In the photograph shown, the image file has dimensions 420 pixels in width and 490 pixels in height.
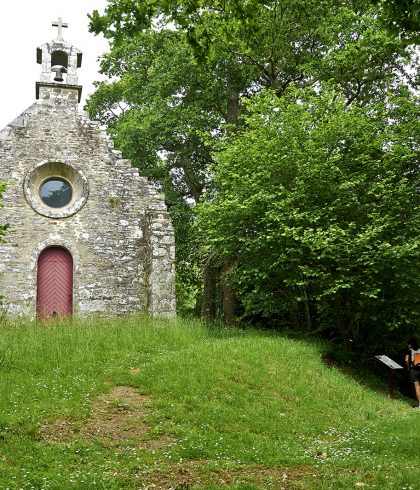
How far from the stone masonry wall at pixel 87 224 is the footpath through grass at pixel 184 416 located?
3517 mm

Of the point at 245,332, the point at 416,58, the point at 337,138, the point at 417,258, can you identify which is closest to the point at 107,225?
the point at 245,332

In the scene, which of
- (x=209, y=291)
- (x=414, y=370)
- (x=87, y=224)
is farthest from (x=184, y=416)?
(x=209, y=291)

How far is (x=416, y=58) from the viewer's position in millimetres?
20922

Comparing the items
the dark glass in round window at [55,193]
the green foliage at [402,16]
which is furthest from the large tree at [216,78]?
the green foliage at [402,16]

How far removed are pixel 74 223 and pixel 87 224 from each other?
1.31ft

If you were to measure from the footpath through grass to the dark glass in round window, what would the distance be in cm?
558

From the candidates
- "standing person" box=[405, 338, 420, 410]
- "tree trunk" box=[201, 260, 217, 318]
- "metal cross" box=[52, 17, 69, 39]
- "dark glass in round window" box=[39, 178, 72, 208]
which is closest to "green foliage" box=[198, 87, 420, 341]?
"standing person" box=[405, 338, 420, 410]

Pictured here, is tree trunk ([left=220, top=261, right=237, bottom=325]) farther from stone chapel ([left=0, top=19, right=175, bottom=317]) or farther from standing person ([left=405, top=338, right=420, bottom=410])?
standing person ([left=405, top=338, right=420, bottom=410])

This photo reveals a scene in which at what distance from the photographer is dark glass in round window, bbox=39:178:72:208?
1811 cm

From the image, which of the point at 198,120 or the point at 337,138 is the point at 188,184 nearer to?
the point at 198,120

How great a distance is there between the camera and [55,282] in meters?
17.6

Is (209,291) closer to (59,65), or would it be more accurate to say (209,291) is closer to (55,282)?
(55,282)

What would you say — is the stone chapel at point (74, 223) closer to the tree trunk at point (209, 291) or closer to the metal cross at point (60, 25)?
the metal cross at point (60, 25)

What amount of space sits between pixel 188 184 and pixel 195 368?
14.2 meters
